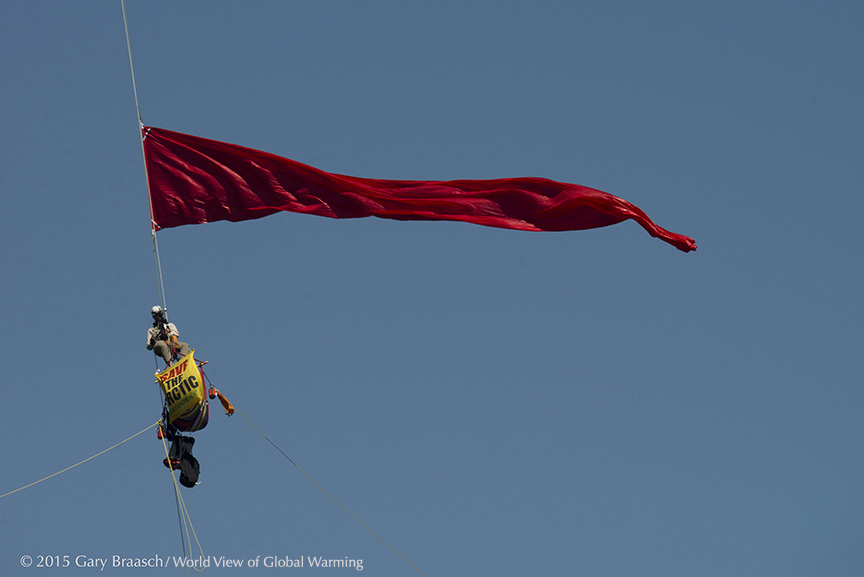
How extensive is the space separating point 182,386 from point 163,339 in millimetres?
1522

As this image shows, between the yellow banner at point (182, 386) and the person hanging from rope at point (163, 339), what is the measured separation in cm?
57

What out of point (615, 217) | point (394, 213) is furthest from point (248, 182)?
point (615, 217)

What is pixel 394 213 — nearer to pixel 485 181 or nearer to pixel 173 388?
pixel 485 181

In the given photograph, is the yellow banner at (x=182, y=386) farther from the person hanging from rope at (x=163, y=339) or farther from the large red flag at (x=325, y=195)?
the large red flag at (x=325, y=195)

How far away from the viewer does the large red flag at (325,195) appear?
3762cm

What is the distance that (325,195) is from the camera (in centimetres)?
3822

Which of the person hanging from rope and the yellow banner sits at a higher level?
the person hanging from rope

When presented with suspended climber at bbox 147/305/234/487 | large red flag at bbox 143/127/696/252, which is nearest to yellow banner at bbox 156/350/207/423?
suspended climber at bbox 147/305/234/487

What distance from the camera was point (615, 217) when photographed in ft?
124

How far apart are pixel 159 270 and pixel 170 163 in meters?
Result: 3.67

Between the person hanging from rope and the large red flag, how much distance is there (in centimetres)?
246

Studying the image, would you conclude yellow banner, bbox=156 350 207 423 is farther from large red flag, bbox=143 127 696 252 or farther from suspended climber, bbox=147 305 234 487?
large red flag, bbox=143 127 696 252

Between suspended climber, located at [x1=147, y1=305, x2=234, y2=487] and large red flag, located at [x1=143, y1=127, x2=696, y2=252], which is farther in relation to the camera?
large red flag, located at [x1=143, y1=127, x2=696, y2=252]

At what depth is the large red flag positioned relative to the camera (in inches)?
1481
